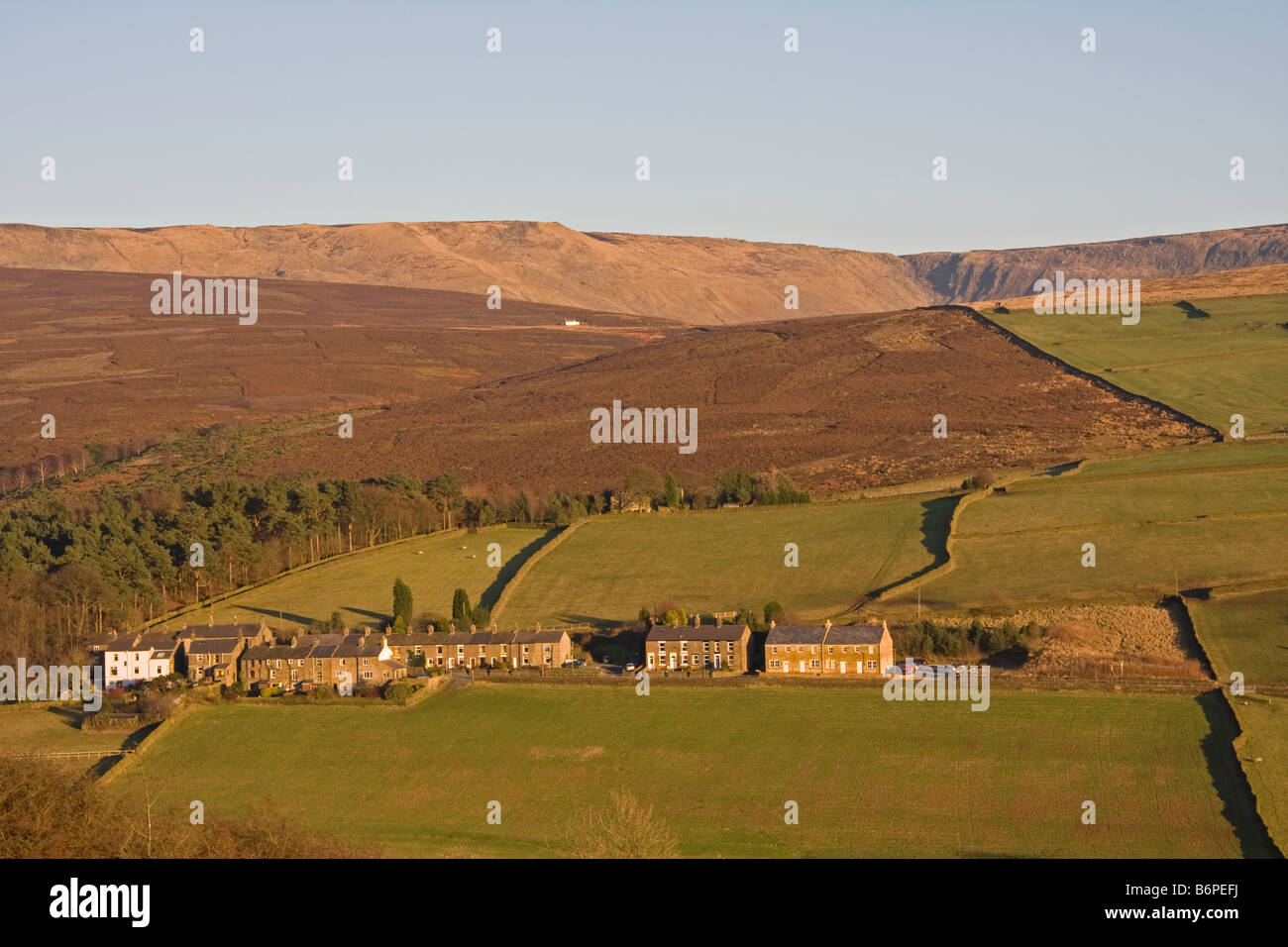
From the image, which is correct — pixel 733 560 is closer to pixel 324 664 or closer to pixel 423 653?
pixel 423 653

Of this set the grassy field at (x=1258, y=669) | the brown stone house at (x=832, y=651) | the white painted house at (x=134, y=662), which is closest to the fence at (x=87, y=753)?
the white painted house at (x=134, y=662)

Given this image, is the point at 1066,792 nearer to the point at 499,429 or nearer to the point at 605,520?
the point at 605,520

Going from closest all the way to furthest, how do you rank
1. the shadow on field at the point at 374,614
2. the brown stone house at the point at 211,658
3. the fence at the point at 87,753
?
the fence at the point at 87,753, the brown stone house at the point at 211,658, the shadow on field at the point at 374,614

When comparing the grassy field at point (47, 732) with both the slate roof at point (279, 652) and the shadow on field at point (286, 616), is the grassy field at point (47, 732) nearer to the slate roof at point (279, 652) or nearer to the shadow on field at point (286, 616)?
the slate roof at point (279, 652)

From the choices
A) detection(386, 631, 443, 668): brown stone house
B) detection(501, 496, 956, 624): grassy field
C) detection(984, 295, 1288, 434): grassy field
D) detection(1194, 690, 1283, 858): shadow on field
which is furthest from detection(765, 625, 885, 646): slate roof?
detection(984, 295, 1288, 434): grassy field
